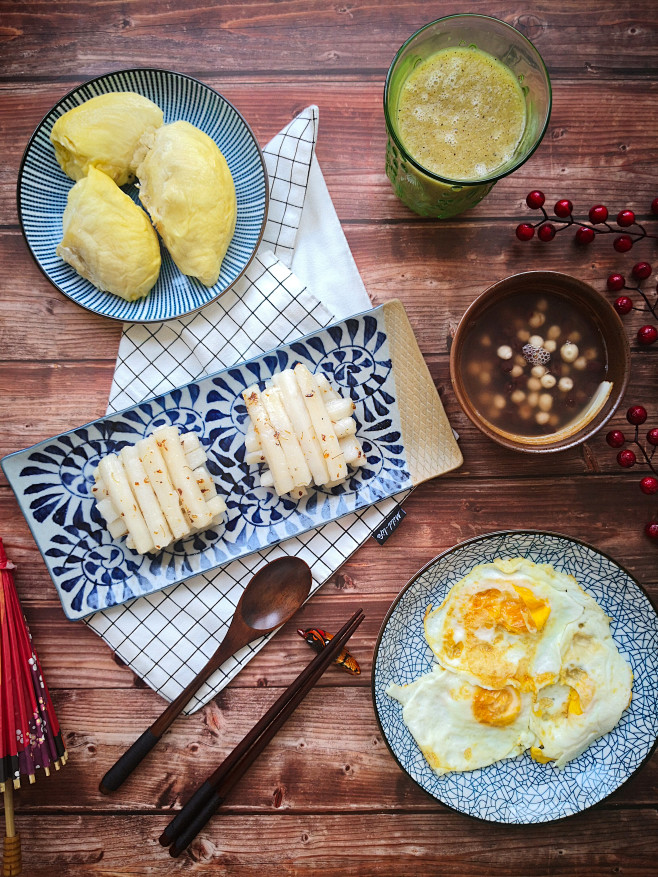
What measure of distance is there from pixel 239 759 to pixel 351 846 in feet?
1.61

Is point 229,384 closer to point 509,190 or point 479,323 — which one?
point 479,323

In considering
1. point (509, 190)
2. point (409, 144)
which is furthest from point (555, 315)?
point (409, 144)

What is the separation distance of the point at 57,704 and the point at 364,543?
1.07 metres

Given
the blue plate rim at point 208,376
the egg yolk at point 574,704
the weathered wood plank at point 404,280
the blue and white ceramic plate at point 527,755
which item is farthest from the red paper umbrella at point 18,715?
the egg yolk at point 574,704

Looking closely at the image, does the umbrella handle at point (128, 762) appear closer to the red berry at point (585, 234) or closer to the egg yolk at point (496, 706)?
the egg yolk at point (496, 706)

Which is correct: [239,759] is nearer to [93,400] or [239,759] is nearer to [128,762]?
[128,762]

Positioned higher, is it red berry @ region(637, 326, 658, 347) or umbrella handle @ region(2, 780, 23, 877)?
red berry @ region(637, 326, 658, 347)

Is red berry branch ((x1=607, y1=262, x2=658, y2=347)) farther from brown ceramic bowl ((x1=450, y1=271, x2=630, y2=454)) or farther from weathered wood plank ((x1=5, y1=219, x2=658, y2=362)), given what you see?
brown ceramic bowl ((x1=450, y1=271, x2=630, y2=454))

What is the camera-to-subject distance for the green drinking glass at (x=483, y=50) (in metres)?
1.58

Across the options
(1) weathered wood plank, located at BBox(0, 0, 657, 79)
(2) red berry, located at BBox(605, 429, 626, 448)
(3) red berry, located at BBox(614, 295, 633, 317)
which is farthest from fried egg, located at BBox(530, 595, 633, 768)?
(1) weathered wood plank, located at BBox(0, 0, 657, 79)

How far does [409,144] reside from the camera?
5.38 feet

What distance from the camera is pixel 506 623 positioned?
5.80ft

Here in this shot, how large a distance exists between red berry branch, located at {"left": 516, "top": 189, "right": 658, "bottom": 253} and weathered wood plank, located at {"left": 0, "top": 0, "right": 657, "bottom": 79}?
0.50 metres

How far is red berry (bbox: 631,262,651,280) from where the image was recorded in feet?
6.05
